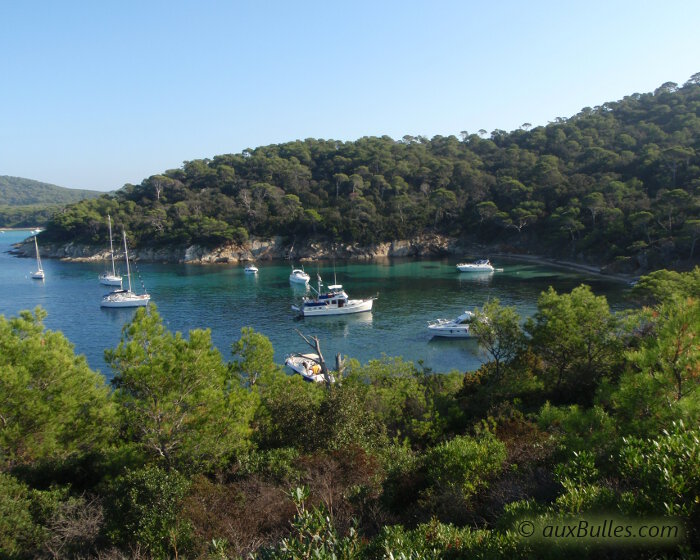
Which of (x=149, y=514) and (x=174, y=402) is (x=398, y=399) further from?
(x=149, y=514)

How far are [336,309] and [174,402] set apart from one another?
3166cm

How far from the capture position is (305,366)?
94.3 feet

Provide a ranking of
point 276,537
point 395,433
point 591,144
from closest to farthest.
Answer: point 276,537
point 395,433
point 591,144

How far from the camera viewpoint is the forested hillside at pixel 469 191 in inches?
2415

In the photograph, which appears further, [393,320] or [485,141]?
[485,141]

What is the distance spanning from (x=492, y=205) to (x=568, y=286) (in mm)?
31411

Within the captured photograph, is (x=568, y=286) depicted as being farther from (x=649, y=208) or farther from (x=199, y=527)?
Answer: (x=199, y=527)

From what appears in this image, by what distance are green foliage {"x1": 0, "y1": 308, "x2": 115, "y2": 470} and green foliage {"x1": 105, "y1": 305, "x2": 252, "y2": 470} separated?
2.70 feet

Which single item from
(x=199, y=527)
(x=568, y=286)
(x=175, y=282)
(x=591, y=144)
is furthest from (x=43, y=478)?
(x=591, y=144)

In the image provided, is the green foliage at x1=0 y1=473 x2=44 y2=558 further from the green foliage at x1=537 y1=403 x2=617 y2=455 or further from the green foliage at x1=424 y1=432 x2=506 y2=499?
the green foliage at x1=537 y1=403 x2=617 y2=455

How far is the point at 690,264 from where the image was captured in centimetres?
4822

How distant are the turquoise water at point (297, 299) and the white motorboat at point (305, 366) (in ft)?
3.94

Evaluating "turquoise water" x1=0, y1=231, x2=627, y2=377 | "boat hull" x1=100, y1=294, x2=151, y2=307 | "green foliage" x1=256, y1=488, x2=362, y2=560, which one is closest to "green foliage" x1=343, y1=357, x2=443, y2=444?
"turquoise water" x1=0, y1=231, x2=627, y2=377

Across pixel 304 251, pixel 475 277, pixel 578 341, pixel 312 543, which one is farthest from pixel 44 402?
pixel 304 251
